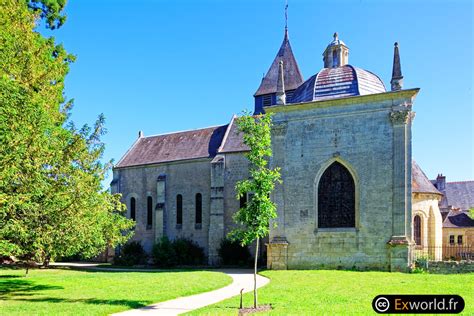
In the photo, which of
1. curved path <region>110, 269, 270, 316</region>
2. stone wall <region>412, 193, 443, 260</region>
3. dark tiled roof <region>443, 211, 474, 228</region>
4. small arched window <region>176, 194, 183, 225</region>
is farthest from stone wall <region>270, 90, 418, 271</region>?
dark tiled roof <region>443, 211, 474, 228</region>

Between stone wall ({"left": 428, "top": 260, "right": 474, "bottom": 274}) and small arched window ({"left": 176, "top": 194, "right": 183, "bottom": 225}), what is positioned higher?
small arched window ({"left": 176, "top": 194, "right": 183, "bottom": 225})

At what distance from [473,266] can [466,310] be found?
452 inches

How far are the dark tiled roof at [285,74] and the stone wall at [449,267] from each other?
18.9 meters

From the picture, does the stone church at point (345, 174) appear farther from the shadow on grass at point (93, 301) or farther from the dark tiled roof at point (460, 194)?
the dark tiled roof at point (460, 194)

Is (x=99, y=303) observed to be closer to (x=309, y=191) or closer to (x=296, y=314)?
(x=296, y=314)

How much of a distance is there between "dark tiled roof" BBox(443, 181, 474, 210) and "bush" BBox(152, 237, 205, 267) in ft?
88.6

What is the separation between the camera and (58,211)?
12.2m

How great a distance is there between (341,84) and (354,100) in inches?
87.1

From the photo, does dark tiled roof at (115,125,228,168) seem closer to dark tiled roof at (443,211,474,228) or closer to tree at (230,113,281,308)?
tree at (230,113,281,308)

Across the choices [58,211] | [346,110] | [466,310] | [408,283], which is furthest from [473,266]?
[58,211]

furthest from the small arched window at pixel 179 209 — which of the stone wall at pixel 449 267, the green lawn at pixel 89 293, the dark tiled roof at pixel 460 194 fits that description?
the dark tiled roof at pixel 460 194

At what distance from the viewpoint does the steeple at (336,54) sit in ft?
88.3

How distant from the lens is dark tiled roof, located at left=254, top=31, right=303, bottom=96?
35156 millimetres

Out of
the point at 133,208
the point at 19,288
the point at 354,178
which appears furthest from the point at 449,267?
the point at 133,208
